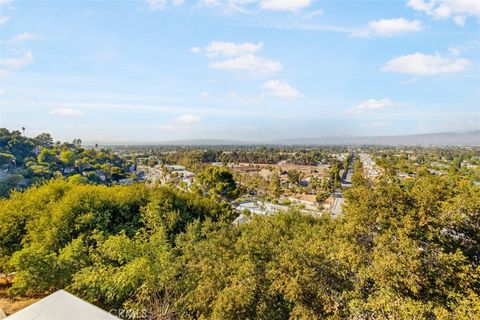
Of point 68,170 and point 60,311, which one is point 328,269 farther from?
point 68,170

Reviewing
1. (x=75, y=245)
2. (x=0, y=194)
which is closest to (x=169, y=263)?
(x=75, y=245)

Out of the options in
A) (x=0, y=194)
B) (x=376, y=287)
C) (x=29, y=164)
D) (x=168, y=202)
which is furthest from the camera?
(x=29, y=164)

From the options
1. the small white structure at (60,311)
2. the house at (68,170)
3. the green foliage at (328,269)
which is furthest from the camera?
the house at (68,170)

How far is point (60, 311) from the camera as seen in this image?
13.4 ft

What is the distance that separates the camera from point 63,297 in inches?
171

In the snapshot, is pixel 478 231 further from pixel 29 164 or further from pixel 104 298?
pixel 29 164

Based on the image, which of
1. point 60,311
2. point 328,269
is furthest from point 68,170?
point 328,269

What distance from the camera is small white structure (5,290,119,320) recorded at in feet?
13.2

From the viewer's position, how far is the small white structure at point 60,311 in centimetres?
403

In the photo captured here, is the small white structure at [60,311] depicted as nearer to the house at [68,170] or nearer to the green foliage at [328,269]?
the green foliage at [328,269]

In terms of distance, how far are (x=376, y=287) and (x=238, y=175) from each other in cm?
4898

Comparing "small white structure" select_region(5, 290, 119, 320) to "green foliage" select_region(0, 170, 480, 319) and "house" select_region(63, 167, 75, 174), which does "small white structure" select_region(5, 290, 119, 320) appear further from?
"house" select_region(63, 167, 75, 174)

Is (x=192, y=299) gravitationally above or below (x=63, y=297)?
below

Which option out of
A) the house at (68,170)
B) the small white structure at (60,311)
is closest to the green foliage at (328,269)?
the small white structure at (60,311)
